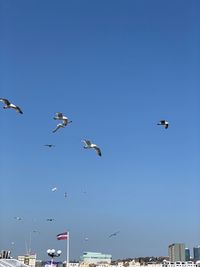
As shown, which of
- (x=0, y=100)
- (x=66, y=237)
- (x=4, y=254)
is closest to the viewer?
(x=0, y=100)

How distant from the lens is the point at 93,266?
198 metres

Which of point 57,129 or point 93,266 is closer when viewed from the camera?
point 57,129

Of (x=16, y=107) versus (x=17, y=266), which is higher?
(x=16, y=107)

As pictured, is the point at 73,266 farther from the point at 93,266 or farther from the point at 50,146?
the point at 50,146

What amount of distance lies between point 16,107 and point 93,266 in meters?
159

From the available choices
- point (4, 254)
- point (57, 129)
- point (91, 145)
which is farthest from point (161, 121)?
point (4, 254)

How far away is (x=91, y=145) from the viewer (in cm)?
4925

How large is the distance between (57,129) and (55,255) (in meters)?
17.4

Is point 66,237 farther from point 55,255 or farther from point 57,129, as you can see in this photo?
point 57,129

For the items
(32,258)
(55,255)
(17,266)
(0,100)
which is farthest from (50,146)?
(32,258)

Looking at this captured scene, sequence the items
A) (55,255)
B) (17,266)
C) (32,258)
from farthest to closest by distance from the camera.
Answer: (32,258), (17,266), (55,255)

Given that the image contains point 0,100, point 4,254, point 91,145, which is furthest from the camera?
point 4,254

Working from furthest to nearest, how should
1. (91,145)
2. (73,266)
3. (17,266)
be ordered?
(73,266)
(17,266)
(91,145)

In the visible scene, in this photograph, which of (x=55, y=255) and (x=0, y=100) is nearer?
(x=0, y=100)
